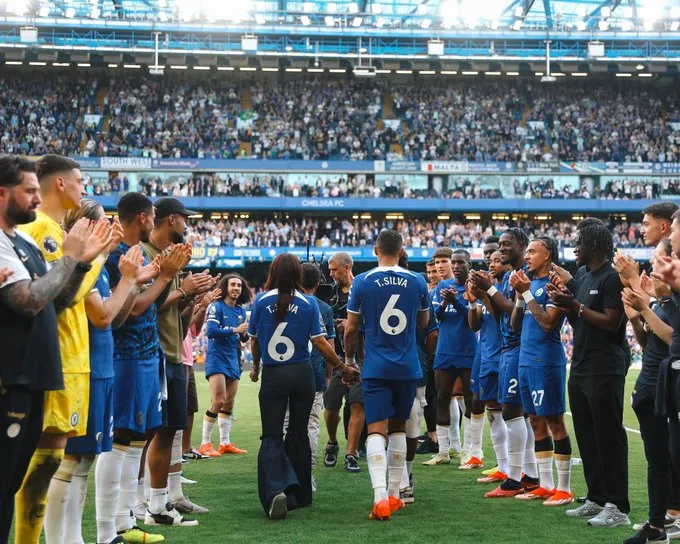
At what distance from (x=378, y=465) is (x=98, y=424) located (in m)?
2.84

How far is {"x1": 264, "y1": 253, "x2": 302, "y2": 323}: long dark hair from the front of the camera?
8172 mm

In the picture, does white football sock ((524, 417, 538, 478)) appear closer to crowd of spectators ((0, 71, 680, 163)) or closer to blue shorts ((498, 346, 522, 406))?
blue shorts ((498, 346, 522, 406))

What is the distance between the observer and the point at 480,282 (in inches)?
358

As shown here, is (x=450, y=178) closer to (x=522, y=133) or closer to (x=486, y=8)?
(x=522, y=133)

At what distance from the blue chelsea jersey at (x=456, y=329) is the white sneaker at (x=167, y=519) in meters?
4.55

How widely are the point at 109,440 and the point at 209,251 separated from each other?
40256 mm

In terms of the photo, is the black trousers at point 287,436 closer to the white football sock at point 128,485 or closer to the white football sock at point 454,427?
the white football sock at point 128,485

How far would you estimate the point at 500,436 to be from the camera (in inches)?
387

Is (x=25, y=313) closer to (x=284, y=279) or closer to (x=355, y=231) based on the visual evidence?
(x=284, y=279)

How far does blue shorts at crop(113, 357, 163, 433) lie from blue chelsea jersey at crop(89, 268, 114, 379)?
558mm

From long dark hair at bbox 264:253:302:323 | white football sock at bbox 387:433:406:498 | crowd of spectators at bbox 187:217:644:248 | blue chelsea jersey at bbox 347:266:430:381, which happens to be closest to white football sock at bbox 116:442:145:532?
long dark hair at bbox 264:253:302:323

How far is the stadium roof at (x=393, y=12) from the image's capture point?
51.2 metres

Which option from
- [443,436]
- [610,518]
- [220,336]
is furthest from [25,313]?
[220,336]

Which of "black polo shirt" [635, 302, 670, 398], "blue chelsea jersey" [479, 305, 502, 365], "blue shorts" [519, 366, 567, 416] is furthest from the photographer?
"blue chelsea jersey" [479, 305, 502, 365]
